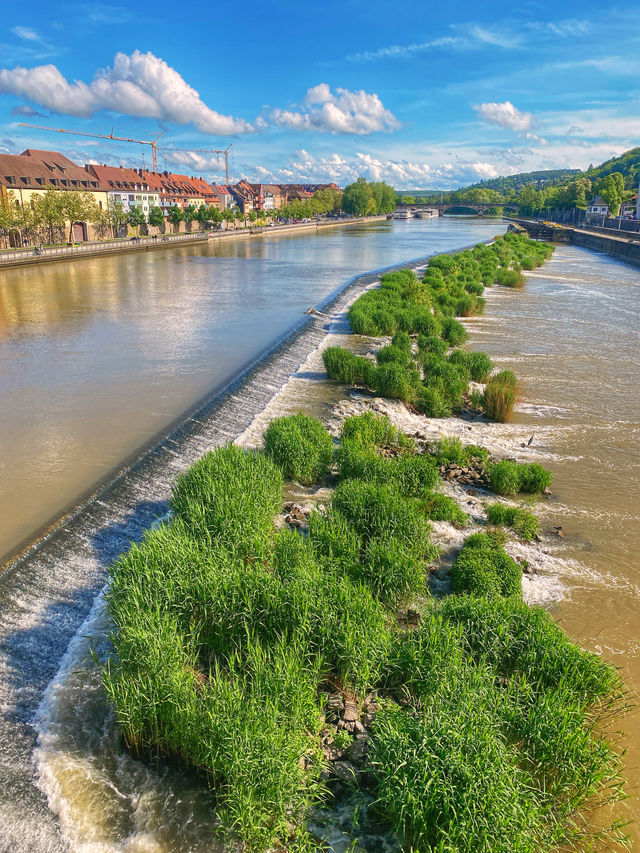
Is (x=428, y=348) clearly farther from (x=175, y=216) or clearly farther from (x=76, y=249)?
(x=175, y=216)

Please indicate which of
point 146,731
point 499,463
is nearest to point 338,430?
point 499,463

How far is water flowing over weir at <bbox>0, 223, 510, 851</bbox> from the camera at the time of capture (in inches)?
205

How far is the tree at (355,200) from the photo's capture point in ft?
575

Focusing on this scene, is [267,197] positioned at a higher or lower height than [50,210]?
higher

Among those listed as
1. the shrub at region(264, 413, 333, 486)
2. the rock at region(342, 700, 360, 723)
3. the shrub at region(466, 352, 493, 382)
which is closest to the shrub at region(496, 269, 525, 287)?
the shrub at region(466, 352, 493, 382)

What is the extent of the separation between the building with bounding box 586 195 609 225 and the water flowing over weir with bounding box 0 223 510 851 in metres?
126

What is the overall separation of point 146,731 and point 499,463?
842cm

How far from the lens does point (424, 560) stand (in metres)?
8.78

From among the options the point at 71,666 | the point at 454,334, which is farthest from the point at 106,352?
the point at 71,666

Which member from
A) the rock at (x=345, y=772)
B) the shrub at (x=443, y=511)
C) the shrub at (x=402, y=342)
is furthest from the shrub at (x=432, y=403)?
the rock at (x=345, y=772)

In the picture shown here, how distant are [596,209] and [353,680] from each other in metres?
142

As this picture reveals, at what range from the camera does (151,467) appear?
37.7 ft

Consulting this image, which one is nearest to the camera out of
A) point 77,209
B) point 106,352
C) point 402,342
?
point 402,342

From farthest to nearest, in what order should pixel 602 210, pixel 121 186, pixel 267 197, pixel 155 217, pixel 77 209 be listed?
pixel 267 197
pixel 602 210
pixel 121 186
pixel 155 217
pixel 77 209
